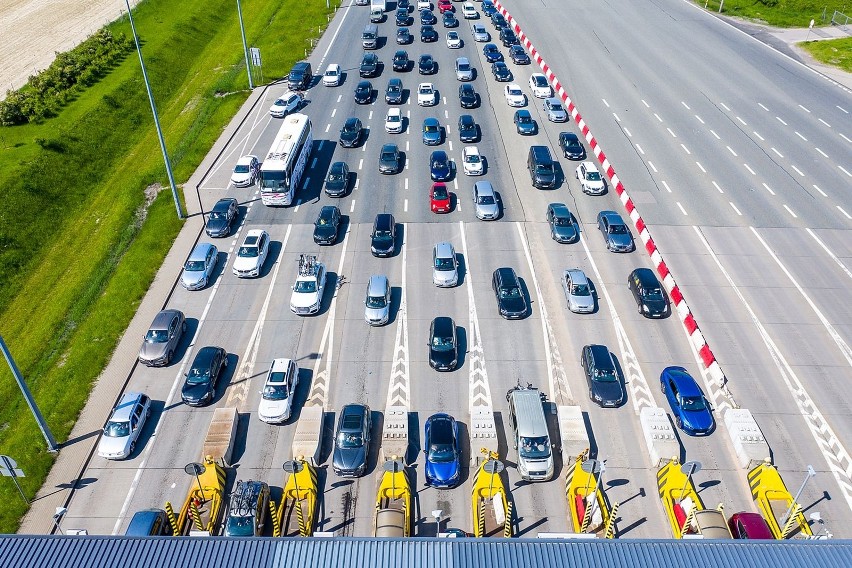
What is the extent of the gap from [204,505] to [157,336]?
11.8 meters

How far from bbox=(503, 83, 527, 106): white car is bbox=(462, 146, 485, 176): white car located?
13.5m

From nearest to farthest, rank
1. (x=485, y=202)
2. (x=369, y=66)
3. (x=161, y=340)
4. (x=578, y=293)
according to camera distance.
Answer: (x=161, y=340) → (x=578, y=293) → (x=485, y=202) → (x=369, y=66)

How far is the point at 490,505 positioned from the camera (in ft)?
86.2

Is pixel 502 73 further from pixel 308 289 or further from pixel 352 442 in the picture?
pixel 352 442

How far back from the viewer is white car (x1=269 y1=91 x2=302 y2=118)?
201ft

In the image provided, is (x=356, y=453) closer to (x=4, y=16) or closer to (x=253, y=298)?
(x=253, y=298)

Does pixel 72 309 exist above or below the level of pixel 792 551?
below

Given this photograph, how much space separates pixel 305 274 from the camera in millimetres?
38000

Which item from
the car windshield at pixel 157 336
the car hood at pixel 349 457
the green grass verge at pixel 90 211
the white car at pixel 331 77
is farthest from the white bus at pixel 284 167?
the car hood at pixel 349 457

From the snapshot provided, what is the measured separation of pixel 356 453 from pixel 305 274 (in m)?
13.9

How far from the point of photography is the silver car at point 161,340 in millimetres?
33625

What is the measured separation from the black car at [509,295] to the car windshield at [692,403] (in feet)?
34.3

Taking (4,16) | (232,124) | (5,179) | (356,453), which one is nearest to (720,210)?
(356,453)

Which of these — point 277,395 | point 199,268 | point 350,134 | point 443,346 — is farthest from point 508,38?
point 277,395
